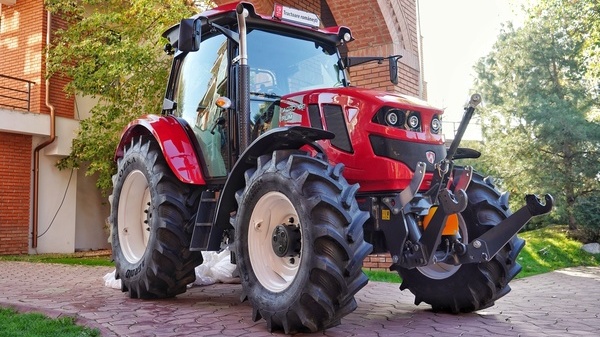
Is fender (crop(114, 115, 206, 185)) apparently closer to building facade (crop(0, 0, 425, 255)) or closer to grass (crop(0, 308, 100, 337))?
grass (crop(0, 308, 100, 337))

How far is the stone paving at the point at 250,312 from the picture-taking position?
12.6 feet

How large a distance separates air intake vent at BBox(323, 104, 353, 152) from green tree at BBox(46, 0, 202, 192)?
22.6ft

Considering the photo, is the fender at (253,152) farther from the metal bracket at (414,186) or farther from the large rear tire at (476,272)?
the large rear tire at (476,272)

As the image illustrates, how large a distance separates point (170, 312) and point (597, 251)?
433 inches

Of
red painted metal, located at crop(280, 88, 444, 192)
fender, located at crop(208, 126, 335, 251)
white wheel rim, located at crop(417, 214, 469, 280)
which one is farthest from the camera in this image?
white wheel rim, located at crop(417, 214, 469, 280)

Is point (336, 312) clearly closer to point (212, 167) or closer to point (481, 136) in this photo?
point (212, 167)

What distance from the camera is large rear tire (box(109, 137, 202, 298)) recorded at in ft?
16.3

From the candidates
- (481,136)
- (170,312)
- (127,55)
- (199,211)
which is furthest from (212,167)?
(481,136)

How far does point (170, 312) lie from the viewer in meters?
4.57

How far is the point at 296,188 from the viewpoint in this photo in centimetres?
354

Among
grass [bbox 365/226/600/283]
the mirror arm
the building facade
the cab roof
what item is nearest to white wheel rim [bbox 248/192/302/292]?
the mirror arm

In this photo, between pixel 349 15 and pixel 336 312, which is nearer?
pixel 336 312

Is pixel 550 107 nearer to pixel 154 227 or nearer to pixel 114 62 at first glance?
pixel 114 62

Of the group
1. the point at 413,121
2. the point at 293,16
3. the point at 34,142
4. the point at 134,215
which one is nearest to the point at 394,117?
the point at 413,121
